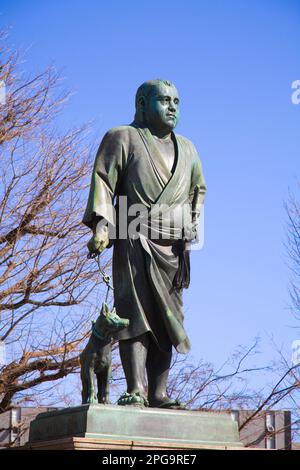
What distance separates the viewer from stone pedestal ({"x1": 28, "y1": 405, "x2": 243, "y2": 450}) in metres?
7.62

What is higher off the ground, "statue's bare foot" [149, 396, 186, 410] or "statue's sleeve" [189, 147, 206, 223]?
"statue's sleeve" [189, 147, 206, 223]

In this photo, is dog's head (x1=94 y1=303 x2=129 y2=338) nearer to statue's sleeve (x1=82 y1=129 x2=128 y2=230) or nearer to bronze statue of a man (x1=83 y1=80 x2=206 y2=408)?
bronze statue of a man (x1=83 y1=80 x2=206 y2=408)

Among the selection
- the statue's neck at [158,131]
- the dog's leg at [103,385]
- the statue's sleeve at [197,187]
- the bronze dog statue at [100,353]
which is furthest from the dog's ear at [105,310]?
the statue's neck at [158,131]

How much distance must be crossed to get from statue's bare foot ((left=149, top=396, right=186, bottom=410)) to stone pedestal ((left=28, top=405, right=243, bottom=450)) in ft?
1.10

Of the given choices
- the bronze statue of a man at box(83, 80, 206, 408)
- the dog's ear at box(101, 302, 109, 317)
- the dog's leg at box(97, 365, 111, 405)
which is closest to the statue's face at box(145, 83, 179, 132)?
the bronze statue of a man at box(83, 80, 206, 408)

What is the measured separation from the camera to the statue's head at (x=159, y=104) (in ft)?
29.4

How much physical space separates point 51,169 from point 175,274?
28.6 ft

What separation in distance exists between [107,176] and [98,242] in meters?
0.60

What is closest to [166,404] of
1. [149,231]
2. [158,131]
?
[149,231]

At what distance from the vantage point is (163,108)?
29.4 feet

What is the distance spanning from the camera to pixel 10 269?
15992mm

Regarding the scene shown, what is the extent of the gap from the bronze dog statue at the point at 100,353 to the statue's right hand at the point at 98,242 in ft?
1.72

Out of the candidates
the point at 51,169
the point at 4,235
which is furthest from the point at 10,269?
the point at 51,169

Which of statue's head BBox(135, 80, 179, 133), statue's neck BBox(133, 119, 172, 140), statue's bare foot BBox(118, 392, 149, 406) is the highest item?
statue's head BBox(135, 80, 179, 133)
